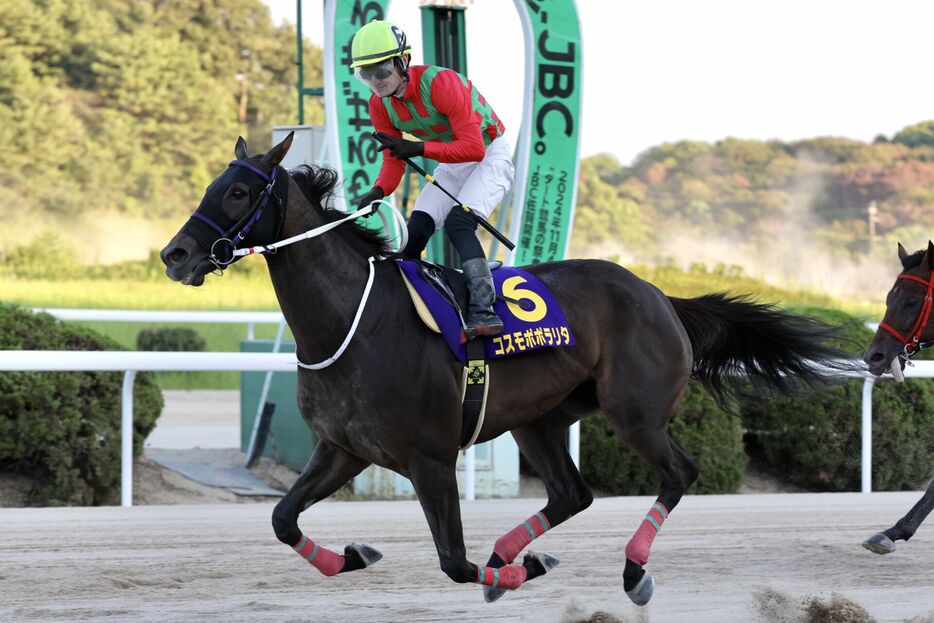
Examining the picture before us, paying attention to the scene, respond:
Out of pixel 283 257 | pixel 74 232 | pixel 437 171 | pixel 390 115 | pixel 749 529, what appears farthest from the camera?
pixel 74 232

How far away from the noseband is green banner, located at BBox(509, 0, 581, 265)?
10.5 feet

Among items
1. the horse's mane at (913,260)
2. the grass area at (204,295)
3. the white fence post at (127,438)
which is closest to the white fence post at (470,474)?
the white fence post at (127,438)

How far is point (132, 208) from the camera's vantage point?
864 inches

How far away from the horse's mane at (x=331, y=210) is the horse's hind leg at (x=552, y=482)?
0.94m

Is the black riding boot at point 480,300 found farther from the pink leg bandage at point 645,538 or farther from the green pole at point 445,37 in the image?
the green pole at point 445,37

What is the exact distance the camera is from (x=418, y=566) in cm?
462

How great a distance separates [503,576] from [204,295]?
1699cm

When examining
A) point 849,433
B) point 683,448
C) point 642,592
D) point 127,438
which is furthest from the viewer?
point 849,433

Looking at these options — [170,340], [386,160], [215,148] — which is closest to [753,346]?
[386,160]

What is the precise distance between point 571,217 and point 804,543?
228cm

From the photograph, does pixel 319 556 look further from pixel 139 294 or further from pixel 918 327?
pixel 139 294

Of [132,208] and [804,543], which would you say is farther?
[132,208]

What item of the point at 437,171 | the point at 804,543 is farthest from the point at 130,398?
the point at 804,543

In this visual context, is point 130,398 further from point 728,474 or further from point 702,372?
point 728,474
